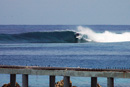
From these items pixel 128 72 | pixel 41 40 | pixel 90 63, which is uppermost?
pixel 41 40

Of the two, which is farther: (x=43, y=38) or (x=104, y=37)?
(x=104, y=37)

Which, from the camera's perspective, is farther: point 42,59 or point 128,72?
point 42,59

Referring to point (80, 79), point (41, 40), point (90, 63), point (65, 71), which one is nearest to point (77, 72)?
point (65, 71)

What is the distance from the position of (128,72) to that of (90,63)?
29.3 m

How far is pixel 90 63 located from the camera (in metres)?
53.0

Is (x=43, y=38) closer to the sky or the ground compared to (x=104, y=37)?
closer to the ground

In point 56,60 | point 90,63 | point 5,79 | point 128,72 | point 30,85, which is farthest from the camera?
point 56,60

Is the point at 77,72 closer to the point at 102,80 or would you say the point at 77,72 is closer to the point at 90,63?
the point at 102,80

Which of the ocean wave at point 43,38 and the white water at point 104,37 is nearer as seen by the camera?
the ocean wave at point 43,38

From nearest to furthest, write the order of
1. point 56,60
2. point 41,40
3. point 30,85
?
point 30,85 → point 56,60 → point 41,40

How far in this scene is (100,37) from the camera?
112 metres

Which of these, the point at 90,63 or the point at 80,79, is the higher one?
the point at 90,63

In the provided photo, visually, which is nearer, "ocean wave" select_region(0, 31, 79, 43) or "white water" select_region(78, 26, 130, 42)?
"ocean wave" select_region(0, 31, 79, 43)

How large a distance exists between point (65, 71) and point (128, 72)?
3529 millimetres
